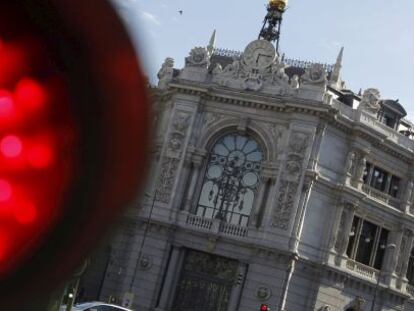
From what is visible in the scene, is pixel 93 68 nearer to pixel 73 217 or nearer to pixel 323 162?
pixel 73 217

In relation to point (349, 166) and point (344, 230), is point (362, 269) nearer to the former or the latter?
point (344, 230)

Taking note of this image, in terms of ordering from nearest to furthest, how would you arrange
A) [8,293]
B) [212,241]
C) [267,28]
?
[8,293]
[212,241]
[267,28]

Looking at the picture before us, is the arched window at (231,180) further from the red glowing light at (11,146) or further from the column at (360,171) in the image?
the red glowing light at (11,146)

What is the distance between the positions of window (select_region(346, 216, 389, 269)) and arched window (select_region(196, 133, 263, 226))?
235 inches

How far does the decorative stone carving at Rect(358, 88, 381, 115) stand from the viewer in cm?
4638

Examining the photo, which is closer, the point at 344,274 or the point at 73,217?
the point at 73,217

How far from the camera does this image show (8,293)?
4.04 ft

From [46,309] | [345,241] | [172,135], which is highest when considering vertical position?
[172,135]

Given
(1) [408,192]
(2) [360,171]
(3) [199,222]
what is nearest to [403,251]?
(1) [408,192]

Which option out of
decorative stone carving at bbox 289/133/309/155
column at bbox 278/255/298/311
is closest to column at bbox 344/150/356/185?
decorative stone carving at bbox 289/133/309/155

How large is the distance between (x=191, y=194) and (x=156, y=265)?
390 cm

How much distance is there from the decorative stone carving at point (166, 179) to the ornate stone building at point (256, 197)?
6cm

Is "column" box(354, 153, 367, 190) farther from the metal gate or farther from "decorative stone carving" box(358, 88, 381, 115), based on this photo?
the metal gate

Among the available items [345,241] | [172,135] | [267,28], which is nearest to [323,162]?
[345,241]
